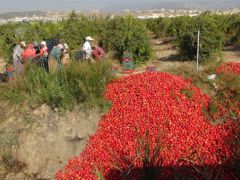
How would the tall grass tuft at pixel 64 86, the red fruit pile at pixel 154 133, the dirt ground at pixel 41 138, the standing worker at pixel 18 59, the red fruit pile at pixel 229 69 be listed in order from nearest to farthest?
the red fruit pile at pixel 154 133
the dirt ground at pixel 41 138
the tall grass tuft at pixel 64 86
the red fruit pile at pixel 229 69
the standing worker at pixel 18 59

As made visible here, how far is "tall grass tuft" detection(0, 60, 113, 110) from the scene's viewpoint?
7.38 meters

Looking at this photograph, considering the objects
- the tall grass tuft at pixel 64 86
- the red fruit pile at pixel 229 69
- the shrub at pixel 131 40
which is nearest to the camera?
the tall grass tuft at pixel 64 86

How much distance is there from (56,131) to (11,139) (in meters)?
0.87

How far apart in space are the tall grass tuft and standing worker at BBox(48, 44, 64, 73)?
0.39 m

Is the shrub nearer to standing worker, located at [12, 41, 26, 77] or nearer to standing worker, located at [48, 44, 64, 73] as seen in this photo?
standing worker, located at [12, 41, 26, 77]

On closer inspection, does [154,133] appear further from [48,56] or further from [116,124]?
[48,56]

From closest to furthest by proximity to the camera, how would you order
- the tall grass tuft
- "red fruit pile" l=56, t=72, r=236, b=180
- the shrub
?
"red fruit pile" l=56, t=72, r=236, b=180 < the tall grass tuft < the shrub

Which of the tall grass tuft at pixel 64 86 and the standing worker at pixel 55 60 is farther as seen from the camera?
the standing worker at pixel 55 60

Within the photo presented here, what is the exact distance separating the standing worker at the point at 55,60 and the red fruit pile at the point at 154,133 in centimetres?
143

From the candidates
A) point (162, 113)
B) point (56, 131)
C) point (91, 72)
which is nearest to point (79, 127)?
point (56, 131)

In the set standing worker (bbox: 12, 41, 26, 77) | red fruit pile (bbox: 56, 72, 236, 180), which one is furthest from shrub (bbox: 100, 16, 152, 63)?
red fruit pile (bbox: 56, 72, 236, 180)

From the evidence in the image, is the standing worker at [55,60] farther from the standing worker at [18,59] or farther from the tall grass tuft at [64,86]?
the standing worker at [18,59]

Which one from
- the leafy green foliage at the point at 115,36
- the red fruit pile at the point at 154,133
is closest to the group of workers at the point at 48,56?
the red fruit pile at the point at 154,133

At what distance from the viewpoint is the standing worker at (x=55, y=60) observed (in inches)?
331
